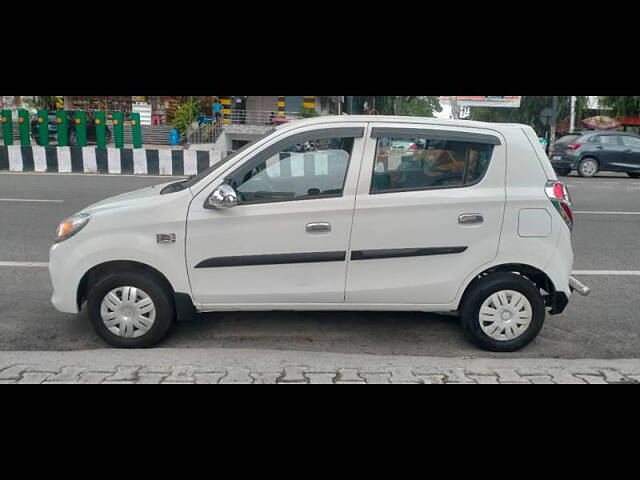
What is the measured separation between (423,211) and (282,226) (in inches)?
41.5

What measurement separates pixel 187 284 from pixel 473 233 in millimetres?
2188

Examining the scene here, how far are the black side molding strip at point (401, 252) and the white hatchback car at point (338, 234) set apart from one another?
0.04 ft

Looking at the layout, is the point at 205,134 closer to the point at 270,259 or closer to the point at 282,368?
the point at 270,259

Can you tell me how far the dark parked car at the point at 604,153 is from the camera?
1616 cm

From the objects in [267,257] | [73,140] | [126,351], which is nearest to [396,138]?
[267,257]

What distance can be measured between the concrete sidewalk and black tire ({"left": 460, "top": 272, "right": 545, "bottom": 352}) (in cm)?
15

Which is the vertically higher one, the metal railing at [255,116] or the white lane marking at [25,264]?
the metal railing at [255,116]

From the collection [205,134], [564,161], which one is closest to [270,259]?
[564,161]

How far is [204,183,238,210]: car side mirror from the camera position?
3.50 metres

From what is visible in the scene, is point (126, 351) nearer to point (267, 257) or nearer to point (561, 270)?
point (267, 257)

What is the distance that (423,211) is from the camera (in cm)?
361

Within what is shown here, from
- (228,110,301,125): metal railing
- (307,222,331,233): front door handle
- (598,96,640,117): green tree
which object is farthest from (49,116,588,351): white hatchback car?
(598,96,640,117): green tree

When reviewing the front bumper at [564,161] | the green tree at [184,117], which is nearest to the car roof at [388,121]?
the front bumper at [564,161]

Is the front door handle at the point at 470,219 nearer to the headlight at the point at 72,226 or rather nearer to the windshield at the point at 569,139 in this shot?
the headlight at the point at 72,226
